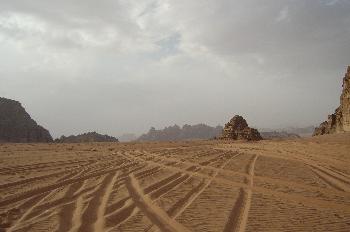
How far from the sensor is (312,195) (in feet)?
29.6

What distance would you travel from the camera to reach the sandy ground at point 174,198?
21.6 feet

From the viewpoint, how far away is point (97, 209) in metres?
7.52

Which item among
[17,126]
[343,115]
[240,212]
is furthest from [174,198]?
[17,126]

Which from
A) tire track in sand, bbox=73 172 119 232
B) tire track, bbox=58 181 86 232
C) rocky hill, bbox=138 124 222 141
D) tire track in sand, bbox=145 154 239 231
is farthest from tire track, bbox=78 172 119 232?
rocky hill, bbox=138 124 222 141

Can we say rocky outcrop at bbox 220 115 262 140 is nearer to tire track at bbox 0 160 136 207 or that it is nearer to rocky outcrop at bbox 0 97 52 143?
rocky outcrop at bbox 0 97 52 143

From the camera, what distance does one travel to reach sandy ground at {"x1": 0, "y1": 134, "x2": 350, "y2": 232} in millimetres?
6586

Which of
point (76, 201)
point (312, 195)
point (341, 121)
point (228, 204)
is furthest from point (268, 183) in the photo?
point (341, 121)

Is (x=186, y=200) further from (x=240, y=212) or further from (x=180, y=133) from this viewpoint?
(x=180, y=133)

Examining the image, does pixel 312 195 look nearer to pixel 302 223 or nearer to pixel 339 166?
pixel 302 223

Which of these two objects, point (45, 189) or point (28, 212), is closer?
point (28, 212)

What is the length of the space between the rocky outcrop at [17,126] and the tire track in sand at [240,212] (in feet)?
162

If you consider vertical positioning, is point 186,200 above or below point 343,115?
below

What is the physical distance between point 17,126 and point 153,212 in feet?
180

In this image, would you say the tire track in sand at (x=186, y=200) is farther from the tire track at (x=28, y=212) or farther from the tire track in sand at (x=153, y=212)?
the tire track at (x=28, y=212)
